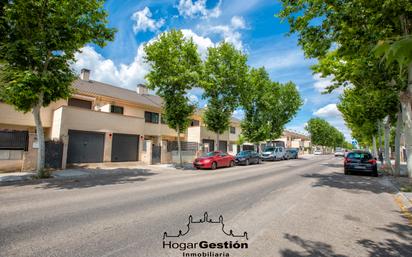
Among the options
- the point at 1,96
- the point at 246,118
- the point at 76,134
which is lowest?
the point at 76,134

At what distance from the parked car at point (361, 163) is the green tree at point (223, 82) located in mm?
12546

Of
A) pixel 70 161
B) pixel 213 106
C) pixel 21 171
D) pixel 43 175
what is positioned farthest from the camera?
pixel 213 106

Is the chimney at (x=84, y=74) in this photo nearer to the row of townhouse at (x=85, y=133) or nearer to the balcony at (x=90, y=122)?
the row of townhouse at (x=85, y=133)

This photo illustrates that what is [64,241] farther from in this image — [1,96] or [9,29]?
[9,29]

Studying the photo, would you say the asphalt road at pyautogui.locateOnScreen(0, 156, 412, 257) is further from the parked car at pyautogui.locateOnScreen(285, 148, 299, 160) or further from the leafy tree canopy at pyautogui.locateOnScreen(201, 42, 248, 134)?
the parked car at pyautogui.locateOnScreen(285, 148, 299, 160)

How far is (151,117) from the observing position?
2567cm

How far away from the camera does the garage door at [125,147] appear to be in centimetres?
1959

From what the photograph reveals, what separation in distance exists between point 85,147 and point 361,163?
2020cm

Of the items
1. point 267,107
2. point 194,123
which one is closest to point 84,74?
point 194,123

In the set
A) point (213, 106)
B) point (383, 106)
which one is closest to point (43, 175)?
point (213, 106)

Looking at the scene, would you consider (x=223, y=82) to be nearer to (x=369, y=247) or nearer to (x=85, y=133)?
(x=85, y=133)

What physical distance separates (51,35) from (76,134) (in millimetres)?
8281

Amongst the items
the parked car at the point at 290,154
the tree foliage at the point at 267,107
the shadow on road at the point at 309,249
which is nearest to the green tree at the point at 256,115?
the tree foliage at the point at 267,107

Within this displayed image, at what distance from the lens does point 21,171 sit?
44.3ft
